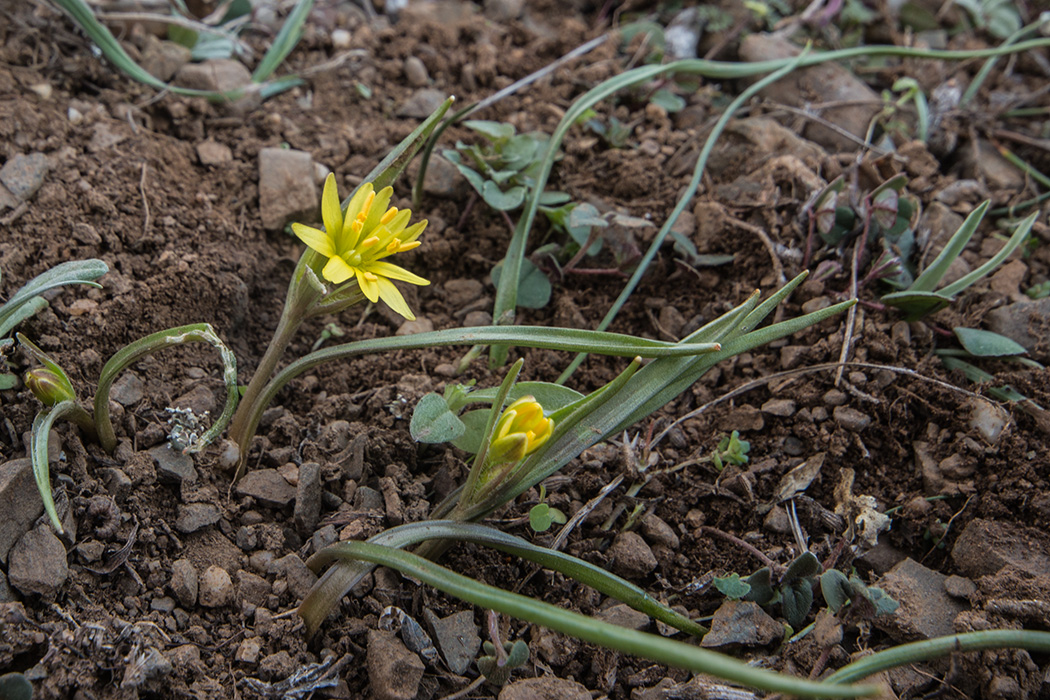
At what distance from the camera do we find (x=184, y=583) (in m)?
1.38

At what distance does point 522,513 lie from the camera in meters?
1.62

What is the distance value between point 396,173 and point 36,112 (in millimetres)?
1139

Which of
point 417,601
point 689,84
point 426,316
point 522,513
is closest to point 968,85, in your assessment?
point 689,84

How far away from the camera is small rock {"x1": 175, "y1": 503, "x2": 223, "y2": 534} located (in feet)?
4.83

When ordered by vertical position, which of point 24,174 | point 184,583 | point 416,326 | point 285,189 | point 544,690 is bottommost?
point 544,690

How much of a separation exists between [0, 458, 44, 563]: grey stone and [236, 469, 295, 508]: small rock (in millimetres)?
367

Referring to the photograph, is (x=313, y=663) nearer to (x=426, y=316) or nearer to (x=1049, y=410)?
(x=426, y=316)

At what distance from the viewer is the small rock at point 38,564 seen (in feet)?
4.21

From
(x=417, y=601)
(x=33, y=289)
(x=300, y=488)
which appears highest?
(x=33, y=289)

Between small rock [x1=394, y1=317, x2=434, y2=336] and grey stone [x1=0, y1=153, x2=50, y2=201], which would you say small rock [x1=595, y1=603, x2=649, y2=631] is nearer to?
small rock [x1=394, y1=317, x2=434, y2=336]

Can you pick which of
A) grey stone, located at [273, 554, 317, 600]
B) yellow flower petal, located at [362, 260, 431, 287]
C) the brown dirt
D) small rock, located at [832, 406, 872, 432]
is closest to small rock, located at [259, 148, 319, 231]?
the brown dirt

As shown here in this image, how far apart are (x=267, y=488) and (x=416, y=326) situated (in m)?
0.59

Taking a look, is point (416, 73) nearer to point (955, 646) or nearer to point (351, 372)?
point (351, 372)

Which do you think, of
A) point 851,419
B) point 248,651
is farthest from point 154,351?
point 851,419
